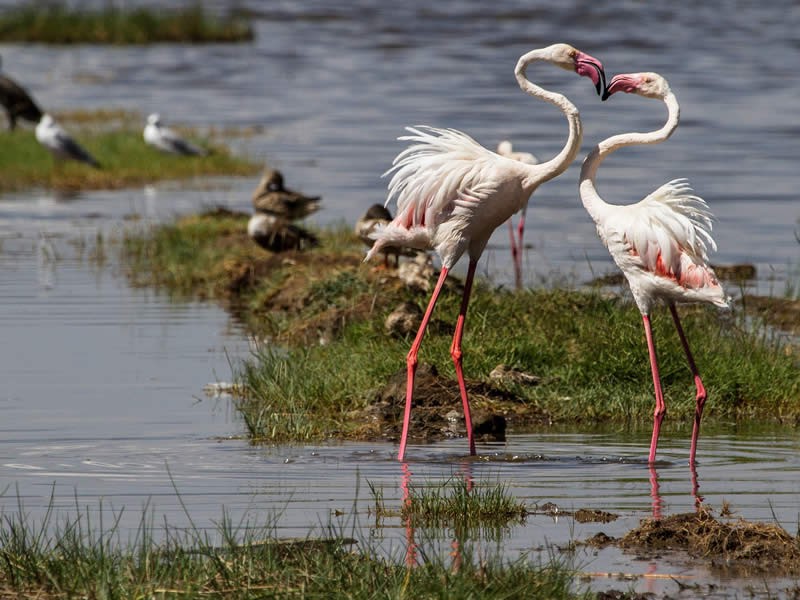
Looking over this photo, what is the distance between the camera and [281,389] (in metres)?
10.0

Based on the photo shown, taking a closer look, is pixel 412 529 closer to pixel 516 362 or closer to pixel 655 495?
pixel 655 495

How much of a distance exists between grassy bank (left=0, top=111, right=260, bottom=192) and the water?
2.57 ft

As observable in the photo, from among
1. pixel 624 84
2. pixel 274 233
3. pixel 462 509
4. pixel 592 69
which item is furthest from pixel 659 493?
pixel 274 233

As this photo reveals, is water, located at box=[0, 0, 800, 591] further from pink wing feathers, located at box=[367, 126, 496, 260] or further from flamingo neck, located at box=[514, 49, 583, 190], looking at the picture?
flamingo neck, located at box=[514, 49, 583, 190]

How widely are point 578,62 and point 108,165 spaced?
1721cm

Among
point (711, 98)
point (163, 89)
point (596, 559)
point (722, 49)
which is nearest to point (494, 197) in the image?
point (596, 559)

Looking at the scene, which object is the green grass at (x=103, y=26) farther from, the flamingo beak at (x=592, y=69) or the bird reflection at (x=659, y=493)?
the bird reflection at (x=659, y=493)

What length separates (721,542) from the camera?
252 inches

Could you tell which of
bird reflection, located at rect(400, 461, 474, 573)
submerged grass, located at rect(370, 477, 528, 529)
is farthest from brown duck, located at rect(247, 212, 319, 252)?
submerged grass, located at rect(370, 477, 528, 529)

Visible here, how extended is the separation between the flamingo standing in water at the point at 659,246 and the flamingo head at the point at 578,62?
0.16 metres

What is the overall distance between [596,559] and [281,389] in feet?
13.3

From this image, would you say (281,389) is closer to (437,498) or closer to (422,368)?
(422,368)

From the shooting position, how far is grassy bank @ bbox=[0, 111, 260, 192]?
24594 mm

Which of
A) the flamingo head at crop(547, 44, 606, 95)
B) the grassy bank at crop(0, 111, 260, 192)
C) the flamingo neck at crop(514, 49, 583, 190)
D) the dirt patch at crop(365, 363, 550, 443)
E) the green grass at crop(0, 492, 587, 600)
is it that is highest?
the flamingo head at crop(547, 44, 606, 95)
